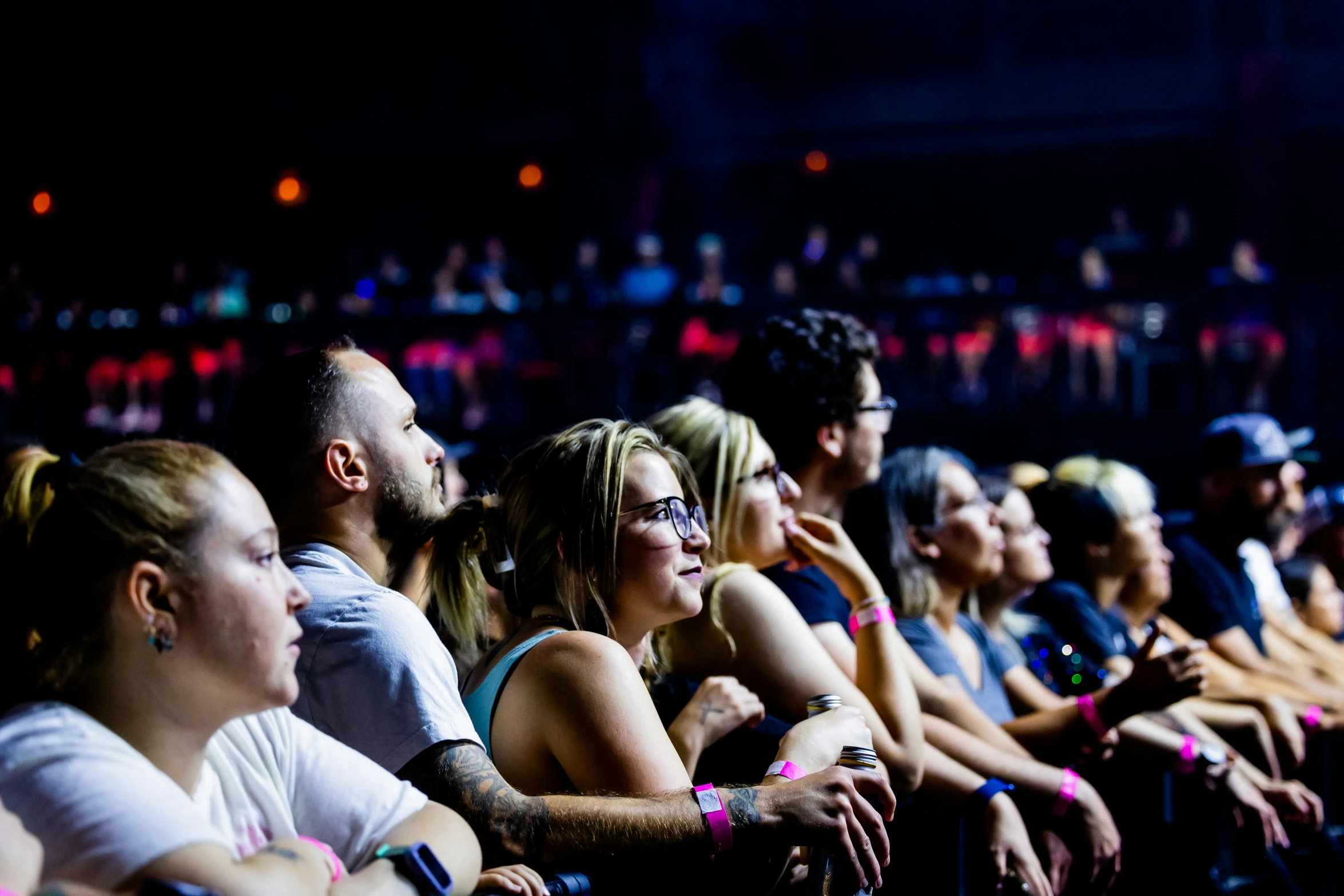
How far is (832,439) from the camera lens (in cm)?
280

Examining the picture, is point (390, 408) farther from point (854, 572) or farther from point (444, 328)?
point (444, 328)

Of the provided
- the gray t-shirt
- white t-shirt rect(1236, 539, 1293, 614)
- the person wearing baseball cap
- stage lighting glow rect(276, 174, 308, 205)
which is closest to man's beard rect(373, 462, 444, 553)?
the gray t-shirt

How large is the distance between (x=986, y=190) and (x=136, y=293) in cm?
874

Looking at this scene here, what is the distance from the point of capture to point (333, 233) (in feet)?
44.8

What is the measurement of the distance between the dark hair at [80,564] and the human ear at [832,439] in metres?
1.81

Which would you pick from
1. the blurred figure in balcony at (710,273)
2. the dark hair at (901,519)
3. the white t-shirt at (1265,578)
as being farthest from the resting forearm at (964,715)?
the blurred figure in balcony at (710,273)

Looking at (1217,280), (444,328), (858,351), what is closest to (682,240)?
(444,328)

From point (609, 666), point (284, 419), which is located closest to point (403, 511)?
point (284, 419)

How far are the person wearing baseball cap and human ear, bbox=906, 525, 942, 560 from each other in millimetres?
1452

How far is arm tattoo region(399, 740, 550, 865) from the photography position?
1480 millimetres

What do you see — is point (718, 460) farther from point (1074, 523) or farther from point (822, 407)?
point (1074, 523)

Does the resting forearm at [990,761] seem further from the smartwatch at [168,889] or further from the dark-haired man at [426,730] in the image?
the smartwatch at [168,889]

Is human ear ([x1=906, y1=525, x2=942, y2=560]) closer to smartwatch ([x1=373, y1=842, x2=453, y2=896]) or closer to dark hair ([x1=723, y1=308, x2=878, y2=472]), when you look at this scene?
dark hair ([x1=723, y1=308, x2=878, y2=472])

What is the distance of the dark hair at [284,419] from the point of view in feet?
5.98
